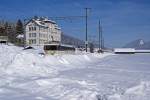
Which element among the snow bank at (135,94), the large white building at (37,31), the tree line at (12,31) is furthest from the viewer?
the large white building at (37,31)

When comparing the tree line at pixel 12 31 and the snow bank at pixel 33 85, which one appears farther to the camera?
the tree line at pixel 12 31

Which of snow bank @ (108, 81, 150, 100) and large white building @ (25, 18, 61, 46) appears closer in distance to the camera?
snow bank @ (108, 81, 150, 100)

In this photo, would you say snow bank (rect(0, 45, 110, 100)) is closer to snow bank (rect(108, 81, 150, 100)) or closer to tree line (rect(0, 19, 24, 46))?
snow bank (rect(108, 81, 150, 100))

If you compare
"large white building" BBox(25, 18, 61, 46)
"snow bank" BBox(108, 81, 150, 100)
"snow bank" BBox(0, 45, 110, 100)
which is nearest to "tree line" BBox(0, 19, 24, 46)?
"large white building" BBox(25, 18, 61, 46)

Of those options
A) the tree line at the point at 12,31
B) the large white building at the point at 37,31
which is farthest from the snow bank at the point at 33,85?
the large white building at the point at 37,31

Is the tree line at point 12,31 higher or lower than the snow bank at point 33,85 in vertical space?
higher

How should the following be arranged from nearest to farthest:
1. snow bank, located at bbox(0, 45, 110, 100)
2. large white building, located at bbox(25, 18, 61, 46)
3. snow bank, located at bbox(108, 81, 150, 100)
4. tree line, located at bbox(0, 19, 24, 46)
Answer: snow bank, located at bbox(108, 81, 150, 100) → snow bank, located at bbox(0, 45, 110, 100) → tree line, located at bbox(0, 19, 24, 46) → large white building, located at bbox(25, 18, 61, 46)

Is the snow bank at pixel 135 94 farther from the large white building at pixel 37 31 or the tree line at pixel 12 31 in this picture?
the large white building at pixel 37 31

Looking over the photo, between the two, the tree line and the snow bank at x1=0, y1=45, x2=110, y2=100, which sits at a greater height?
the tree line

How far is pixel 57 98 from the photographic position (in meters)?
11.2

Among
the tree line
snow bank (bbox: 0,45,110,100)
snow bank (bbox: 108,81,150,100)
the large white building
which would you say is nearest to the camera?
snow bank (bbox: 108,81,150,100)

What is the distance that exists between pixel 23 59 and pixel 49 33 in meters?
114

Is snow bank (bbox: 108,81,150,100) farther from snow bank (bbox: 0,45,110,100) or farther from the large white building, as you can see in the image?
the large white building

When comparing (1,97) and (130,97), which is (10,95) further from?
(130,97)
